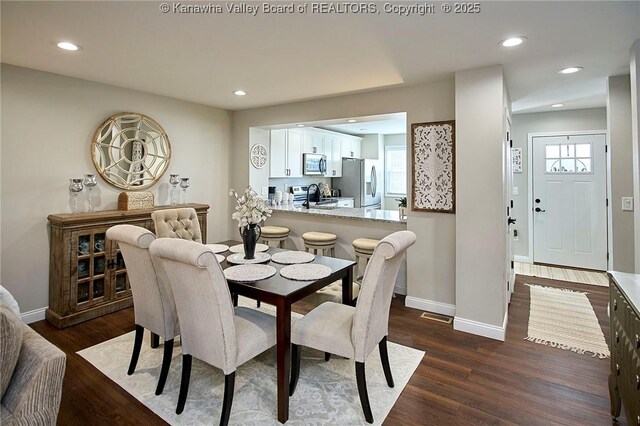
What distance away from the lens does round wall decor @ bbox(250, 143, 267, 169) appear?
5094 millimetres

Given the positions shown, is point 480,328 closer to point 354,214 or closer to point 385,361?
point 385,361

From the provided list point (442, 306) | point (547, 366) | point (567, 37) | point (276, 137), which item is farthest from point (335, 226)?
point (567, 37)

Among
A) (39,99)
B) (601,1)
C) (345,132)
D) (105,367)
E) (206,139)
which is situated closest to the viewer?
(601,1)

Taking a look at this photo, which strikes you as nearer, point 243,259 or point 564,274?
point 243,259

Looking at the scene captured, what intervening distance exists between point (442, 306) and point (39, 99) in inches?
176

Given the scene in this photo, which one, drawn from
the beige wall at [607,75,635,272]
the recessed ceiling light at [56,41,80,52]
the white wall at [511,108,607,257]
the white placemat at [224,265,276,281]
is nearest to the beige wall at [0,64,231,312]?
the recessed ceiling light at [56,41,80,52]

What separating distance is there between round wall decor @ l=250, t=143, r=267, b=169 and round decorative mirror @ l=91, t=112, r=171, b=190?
1.22m

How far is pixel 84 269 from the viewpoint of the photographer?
332 centimetres

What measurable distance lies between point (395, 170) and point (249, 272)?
645 cm

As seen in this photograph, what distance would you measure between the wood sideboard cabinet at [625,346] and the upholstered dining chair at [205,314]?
71.6 inches

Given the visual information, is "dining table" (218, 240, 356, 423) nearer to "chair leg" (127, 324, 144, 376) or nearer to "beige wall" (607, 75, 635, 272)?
"chair leg" (127, 324, 144, 376)

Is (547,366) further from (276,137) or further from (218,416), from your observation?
(276,137)

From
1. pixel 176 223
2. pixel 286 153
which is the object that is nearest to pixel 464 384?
pixel 176 223

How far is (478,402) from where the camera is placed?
214 centimetres
